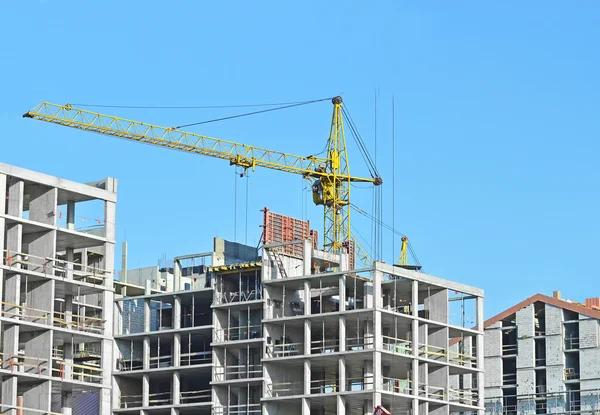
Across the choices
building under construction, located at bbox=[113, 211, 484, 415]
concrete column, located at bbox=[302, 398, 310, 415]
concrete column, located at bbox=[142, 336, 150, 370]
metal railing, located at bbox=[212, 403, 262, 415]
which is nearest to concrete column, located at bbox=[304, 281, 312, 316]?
building under construction, located at bbox=[113, 211, 484, 415]

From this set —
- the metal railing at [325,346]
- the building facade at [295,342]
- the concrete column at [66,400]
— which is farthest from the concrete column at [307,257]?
the concrete column at [66,400]

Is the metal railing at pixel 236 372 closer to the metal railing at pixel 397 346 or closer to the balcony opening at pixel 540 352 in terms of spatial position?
the metal railing at pixel 397 346

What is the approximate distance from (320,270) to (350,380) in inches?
559

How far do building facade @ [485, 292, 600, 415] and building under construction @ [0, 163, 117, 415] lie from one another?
60611 mm

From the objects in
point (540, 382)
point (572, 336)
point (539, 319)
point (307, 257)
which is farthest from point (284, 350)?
point (572, 336)

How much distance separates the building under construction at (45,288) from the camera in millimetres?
121562

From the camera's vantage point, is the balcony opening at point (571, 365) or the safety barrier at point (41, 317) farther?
the balcony opening at point (571, 365)

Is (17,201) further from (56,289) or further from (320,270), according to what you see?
(320,270)

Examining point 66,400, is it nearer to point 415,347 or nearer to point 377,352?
point 377,352

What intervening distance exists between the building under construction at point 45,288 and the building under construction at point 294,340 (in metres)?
23.7

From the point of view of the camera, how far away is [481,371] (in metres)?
159

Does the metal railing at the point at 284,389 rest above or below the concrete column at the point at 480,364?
below

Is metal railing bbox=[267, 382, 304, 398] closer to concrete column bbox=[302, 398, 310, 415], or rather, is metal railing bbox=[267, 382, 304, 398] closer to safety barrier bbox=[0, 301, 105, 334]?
concrete column bbox=[302, 398, 310, 415]

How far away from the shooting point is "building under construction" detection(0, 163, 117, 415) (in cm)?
12156
